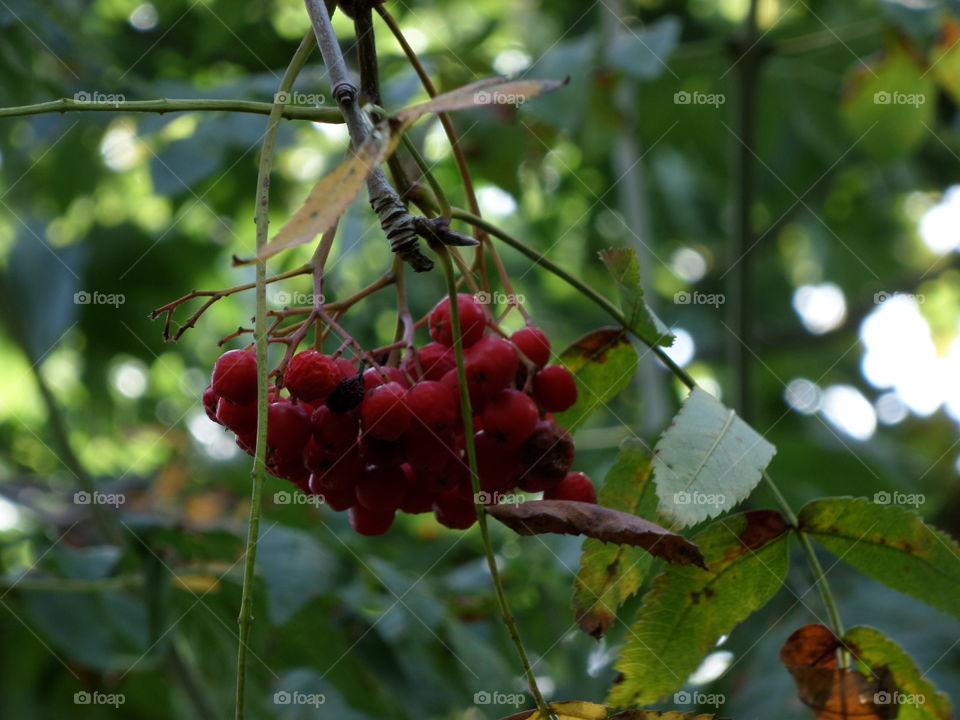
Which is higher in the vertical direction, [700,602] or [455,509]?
[455,509]

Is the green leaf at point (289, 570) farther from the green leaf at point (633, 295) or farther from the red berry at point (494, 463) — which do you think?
the green leaf at point (633, 295)

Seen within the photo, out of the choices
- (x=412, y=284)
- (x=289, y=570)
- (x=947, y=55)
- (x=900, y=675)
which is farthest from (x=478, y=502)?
(x=947, y=55)

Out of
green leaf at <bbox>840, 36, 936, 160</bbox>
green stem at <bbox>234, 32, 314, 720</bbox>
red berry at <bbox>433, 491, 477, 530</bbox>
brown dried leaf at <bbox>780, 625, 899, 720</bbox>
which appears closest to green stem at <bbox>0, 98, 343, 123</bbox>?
green stem at <bbox>234, 32, 314, 720</bbox>

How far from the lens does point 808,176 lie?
3699mm

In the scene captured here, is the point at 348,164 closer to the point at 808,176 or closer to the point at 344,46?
the point at 344,46

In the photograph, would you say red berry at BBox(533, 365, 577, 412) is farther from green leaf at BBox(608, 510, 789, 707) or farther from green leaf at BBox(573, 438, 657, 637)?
green leaf at BBox(608, 510, 789, 707)

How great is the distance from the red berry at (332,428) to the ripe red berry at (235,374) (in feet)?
0.29

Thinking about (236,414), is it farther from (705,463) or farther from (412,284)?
(412,284)

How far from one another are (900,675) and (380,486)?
28.7 inches

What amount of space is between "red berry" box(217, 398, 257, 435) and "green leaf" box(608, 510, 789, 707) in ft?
1.79

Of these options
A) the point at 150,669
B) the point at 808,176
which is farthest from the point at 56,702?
the point at 808,176

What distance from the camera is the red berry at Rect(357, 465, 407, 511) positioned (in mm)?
1289

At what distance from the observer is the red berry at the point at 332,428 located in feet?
4.02

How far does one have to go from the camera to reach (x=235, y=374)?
4.03 ft
